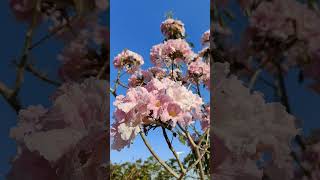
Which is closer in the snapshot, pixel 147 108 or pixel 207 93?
pixel 147 108

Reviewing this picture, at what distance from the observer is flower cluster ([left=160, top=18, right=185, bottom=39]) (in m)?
2.06

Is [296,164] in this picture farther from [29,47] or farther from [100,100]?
[29,47]

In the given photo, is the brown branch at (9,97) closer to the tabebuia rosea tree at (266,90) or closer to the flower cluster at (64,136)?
the flower cluster at (64,136)

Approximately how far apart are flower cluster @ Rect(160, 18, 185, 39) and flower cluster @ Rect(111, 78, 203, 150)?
799 millimetres

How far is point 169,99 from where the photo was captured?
1273mm

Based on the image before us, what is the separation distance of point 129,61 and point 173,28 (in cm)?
26

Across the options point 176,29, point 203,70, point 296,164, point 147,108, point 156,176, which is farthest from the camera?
point 156,176

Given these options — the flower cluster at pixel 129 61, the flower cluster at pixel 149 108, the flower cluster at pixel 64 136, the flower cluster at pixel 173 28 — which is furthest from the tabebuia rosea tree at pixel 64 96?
the flower cluster at pixel 173 28

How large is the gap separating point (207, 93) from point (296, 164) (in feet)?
3.21

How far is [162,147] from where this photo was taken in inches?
75.4

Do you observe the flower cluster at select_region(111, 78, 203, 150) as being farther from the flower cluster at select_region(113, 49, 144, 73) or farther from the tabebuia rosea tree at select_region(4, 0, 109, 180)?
the flower cluster at select_region(113, 49, 144, 73)

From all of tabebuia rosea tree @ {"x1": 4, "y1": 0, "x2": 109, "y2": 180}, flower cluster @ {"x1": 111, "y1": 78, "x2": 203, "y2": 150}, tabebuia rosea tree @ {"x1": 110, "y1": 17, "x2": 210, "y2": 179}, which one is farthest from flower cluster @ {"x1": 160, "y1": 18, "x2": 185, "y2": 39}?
tabebuia rosea tree @ {"x1": 4, "y1": 0, "x2": 109, "y2": 180}

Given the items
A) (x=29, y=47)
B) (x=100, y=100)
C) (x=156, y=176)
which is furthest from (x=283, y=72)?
(x=156, y=176)

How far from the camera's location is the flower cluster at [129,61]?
1.93 m
